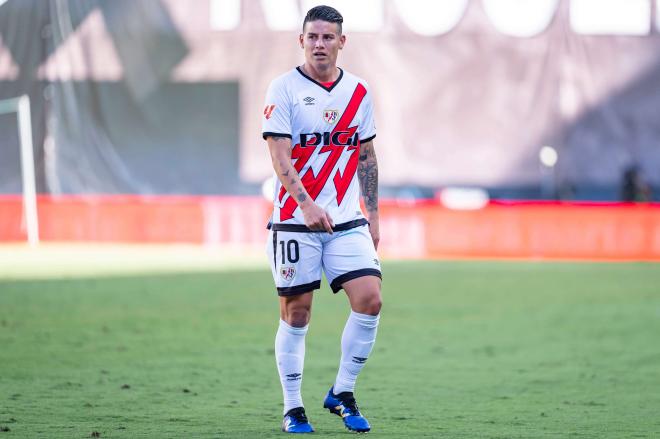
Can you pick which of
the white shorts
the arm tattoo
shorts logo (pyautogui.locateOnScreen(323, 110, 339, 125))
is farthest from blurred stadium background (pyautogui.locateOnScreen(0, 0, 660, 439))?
shorts logo (pyautogui.locateOnScreen(323, 110, 339, 125))

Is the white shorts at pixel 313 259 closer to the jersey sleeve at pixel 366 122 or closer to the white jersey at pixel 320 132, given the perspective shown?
the white jersey at pixel 320 132

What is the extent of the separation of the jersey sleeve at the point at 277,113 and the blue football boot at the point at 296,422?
1.44 meters

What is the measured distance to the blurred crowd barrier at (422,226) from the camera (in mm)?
21875

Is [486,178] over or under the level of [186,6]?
under

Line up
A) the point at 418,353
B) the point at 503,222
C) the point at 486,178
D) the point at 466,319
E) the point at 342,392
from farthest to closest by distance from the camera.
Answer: the point at 486,178 → the point at 503,222 → the point at 466,319 → the point at 418,353 → the point at 342,392

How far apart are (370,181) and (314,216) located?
0.74 metres

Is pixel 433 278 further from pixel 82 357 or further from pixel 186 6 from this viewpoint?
pixel 186 6

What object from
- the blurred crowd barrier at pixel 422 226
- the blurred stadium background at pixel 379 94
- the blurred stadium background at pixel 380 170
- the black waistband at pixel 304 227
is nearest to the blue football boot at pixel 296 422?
the black waistband at pixel 304 227

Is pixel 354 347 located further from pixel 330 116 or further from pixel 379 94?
pixel 379 94

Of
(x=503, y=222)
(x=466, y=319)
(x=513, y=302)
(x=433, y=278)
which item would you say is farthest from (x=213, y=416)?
(x=503, y=222)

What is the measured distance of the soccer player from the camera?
6812 millimetres

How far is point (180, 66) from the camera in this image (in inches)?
1047

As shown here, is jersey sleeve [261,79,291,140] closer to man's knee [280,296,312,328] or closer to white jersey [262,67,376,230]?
white jersey [262,67,376,230]

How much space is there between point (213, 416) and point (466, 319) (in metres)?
6.27
